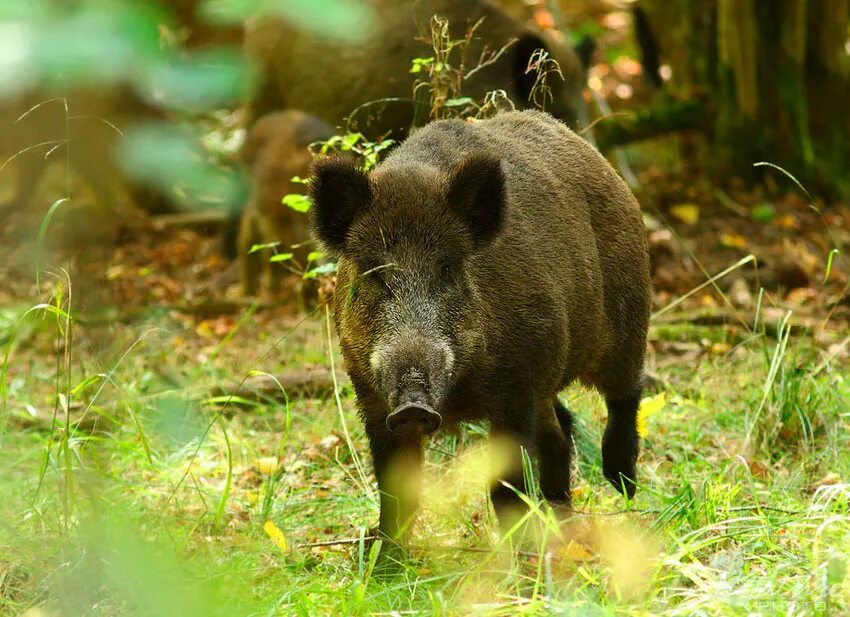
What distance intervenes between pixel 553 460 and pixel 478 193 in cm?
128

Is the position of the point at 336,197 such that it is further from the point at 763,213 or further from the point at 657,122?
the point at 657,122

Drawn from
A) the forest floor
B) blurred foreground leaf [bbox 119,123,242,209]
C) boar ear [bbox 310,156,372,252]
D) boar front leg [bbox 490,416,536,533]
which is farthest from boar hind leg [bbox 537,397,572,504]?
blurred foreground leaf [bbox 119,123,242,209]

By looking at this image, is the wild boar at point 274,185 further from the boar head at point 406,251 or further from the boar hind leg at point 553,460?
the boar head at point 406,251

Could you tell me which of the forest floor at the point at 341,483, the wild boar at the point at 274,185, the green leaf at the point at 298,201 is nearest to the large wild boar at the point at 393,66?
the wild boar at the point at 274,185

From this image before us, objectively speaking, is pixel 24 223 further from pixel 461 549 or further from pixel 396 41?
pixel 461 549

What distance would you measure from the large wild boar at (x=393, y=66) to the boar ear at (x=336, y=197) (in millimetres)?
3442

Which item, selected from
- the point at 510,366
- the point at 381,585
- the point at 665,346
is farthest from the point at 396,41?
the point at 381,585

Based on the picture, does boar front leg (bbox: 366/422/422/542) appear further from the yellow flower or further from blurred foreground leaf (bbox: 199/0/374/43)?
blurred foreground leaf (bbox: 199/0/374/43)

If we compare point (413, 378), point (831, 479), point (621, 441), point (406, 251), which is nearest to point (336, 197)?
point (406, 251)

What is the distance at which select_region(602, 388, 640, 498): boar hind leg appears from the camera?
4.62m

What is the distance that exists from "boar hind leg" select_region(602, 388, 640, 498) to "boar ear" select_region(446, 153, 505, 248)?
1.33m

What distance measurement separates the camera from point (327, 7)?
2.91 ft

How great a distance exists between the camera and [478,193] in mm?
3773

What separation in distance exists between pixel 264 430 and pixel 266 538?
1802 millimetres
